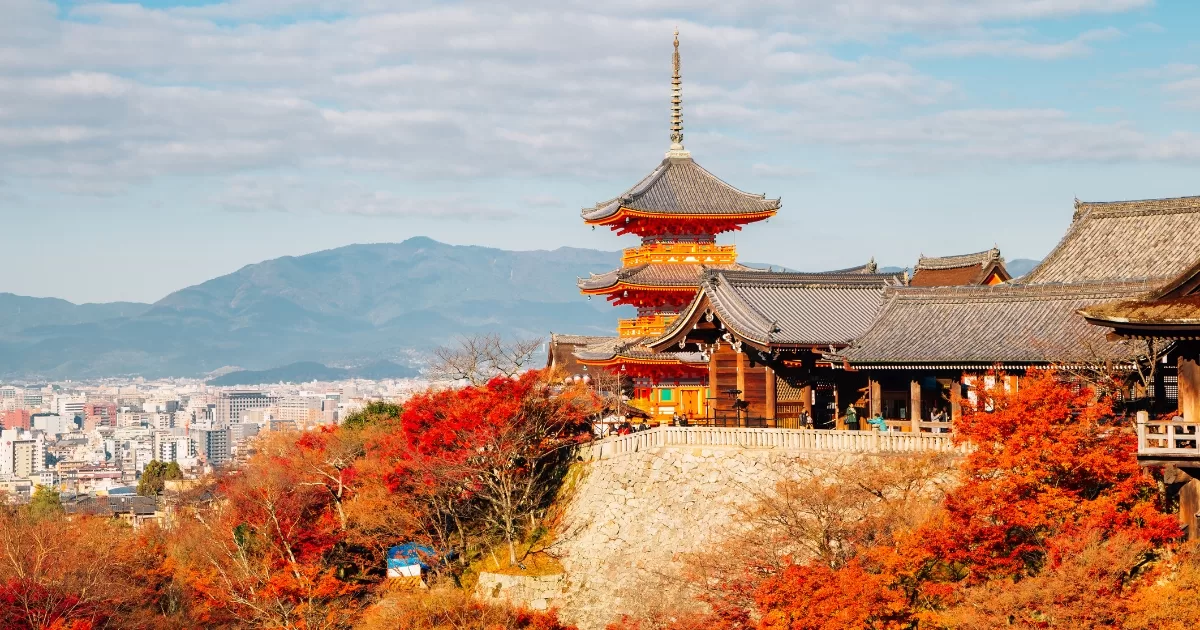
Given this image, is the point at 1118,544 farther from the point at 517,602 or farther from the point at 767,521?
the point at 517,602

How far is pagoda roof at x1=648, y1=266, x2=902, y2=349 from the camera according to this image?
40.2m

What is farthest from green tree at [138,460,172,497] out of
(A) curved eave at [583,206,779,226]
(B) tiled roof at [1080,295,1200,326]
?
(B) tiled roof at [1080,295,1200,326]

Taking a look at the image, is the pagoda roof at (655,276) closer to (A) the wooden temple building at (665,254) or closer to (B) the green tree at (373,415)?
(A) the wooden temple building at (665,254)

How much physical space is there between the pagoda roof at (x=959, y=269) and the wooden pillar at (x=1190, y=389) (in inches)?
862

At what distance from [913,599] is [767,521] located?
412cm

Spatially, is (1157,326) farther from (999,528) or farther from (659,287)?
(659,287)

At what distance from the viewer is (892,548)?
95.5 feet

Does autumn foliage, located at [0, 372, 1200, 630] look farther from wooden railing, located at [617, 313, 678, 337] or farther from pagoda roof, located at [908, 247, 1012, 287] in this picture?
pagoda roof, located at [908, 247, 1012, 287]

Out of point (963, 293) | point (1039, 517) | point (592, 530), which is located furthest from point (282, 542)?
point (1039, 517)

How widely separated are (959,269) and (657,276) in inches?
406

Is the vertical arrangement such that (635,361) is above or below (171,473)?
above

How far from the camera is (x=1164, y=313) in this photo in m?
24.0

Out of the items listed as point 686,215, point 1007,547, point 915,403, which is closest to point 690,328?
point 915,403

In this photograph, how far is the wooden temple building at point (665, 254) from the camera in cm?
4894
